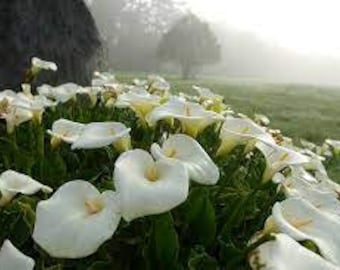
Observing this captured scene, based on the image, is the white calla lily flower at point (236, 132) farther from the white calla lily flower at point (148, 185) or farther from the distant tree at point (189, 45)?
the distant tree at point (189, 45)

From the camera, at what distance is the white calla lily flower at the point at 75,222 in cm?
114

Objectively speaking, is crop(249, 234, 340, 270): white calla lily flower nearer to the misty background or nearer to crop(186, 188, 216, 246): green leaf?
crop(186, 188, 216, 246): green leaf

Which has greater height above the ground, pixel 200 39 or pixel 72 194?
pixel 72 194

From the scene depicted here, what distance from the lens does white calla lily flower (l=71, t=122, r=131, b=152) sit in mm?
1518

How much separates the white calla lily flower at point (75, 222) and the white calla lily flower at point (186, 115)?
1.31 ft

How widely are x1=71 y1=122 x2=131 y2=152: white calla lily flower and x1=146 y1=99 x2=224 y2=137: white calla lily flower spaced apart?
0.31 feet

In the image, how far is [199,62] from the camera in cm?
4550

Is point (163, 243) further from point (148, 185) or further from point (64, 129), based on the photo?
point (64, 129)

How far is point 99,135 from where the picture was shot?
5.29 feet

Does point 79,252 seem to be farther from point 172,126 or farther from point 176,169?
point 172,126

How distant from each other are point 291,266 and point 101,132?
0.69m

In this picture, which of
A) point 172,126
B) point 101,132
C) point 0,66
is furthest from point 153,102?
point 0,66

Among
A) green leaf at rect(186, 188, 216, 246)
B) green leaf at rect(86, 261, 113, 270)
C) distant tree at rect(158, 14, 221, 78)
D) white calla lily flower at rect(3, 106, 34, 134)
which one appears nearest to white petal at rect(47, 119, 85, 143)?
white calla lily flower at rect(3, 106, 34, 134)

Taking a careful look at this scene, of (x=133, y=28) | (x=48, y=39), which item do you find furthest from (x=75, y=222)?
(x=133, y=28)
